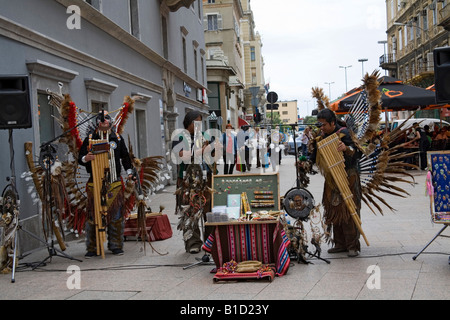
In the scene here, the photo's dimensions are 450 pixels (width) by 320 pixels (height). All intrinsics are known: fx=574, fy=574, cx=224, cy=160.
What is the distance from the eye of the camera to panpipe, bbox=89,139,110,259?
24.2 ft

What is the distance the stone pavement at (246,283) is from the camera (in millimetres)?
5246

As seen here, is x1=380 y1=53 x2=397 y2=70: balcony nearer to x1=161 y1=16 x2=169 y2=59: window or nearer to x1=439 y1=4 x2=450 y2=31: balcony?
x1=439 y1=4 x2=450 y2=31: balcony

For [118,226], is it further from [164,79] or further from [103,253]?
[164,79]

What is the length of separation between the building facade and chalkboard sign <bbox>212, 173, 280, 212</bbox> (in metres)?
1.69

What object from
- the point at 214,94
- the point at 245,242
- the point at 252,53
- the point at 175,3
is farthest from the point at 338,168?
the point at 252,53

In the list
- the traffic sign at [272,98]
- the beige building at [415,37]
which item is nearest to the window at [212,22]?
the beige building at [415,37]

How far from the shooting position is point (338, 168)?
6.68m

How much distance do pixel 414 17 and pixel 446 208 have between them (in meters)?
40.2

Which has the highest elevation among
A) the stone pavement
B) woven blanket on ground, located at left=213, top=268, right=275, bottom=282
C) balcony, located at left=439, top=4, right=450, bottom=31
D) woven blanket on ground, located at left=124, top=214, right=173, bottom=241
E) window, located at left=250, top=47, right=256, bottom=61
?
window, located at left=250, top=47, right=256, bottom=61

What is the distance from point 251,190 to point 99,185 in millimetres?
1993

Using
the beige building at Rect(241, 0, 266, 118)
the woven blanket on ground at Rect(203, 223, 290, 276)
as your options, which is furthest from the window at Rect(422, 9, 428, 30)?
the woven blanket on ground at Rect(203, 223, 290, 276)

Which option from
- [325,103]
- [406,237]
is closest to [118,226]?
[325,103]

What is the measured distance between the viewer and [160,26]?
18094 mm

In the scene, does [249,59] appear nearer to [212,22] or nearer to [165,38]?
[212,22]
